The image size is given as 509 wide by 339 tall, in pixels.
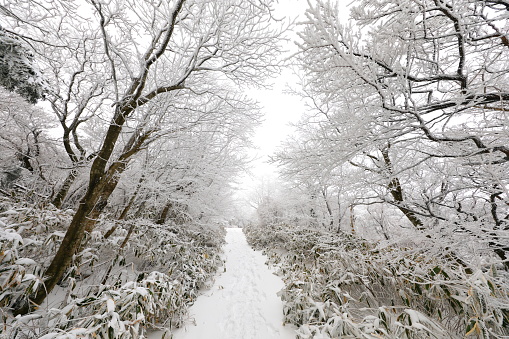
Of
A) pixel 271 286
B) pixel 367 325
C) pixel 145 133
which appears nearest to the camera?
pixel 367 325

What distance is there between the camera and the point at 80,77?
15.6 feet

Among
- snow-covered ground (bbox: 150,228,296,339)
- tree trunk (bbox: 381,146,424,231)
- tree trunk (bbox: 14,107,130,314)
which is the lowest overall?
snow-covered ground (bbox: 150,228,296,339)

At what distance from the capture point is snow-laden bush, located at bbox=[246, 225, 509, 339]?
1.61 meters

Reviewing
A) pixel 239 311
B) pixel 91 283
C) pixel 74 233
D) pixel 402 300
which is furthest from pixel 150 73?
pixel 402 300

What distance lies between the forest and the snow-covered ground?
273 mm

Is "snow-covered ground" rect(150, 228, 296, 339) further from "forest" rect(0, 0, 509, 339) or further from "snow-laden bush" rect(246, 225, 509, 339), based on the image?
"snow-laden bush" rect(246, 225, 509, 339)

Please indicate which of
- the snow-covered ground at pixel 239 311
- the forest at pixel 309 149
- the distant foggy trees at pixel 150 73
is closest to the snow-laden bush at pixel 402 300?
the forest at pixel 309 149

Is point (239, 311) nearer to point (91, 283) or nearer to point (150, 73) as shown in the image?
point (91, 283)

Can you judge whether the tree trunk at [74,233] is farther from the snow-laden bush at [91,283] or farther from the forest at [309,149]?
the snow-laden bush at [91,283]

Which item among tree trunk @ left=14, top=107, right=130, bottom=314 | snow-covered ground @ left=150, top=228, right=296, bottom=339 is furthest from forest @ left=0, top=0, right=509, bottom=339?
snow-covered ground @ left=150, top=228, right=296, bottom=339

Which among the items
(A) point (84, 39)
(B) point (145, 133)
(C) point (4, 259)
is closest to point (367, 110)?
(B) point (145, 133)

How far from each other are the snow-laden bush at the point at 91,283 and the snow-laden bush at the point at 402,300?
194 cm

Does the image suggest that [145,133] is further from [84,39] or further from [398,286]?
[398,286]

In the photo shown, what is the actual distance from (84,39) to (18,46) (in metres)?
1.28
